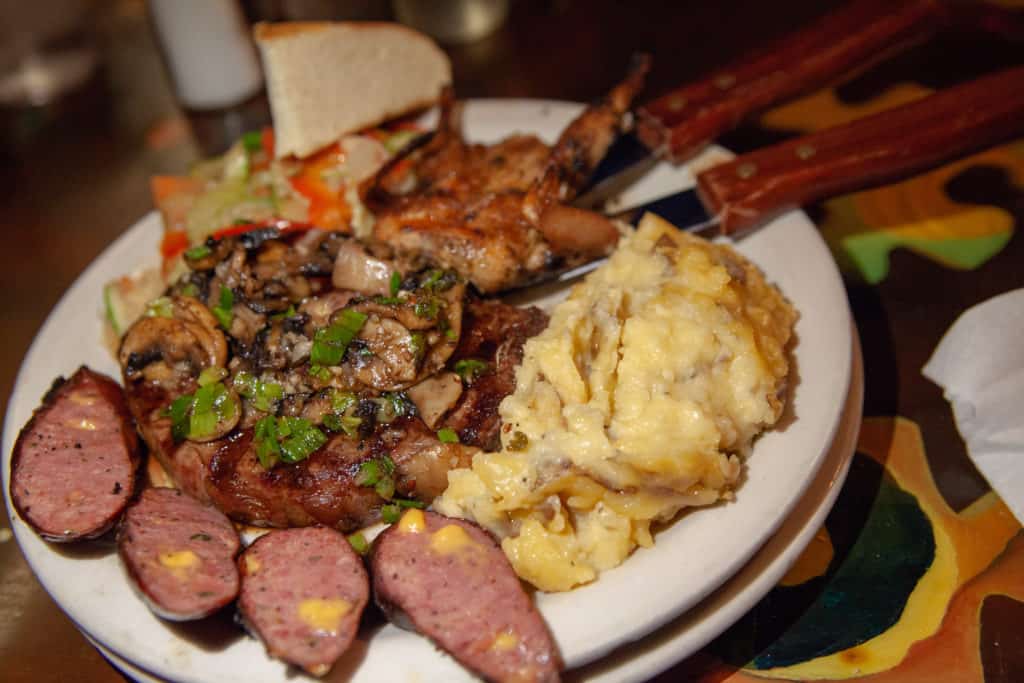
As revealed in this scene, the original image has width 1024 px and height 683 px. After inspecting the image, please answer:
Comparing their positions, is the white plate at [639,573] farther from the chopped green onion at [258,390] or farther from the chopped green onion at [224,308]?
the chopped green onion at [224,308]

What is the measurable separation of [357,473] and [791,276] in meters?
1.83

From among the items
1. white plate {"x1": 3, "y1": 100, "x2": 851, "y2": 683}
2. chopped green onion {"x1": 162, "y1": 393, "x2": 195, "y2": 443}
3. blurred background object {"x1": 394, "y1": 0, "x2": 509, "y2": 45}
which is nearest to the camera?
white plate {"x1": 3, "y1": 100, "x2": 851, "y2": 683}

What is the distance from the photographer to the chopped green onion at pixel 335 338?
305cm

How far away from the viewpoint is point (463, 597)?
2.50 metres

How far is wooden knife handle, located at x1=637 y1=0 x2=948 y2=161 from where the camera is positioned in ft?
13.6

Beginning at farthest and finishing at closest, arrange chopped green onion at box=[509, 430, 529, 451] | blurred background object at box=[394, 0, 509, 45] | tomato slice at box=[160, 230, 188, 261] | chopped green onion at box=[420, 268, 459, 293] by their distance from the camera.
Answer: blurred background object at box=[394, 0, 509, 45] → tomato slice at box=[160, 230, 188, 261] → chopped green onion at box=[420, 268, 459, 293] → chopped green onion at box=[509, 430, 529, 451]

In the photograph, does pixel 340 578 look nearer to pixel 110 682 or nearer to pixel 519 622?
pixel 519 622

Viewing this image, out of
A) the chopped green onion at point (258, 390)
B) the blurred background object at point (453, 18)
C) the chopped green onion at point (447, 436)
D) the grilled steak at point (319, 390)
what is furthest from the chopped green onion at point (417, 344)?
the blurred background object at point (453, 18)

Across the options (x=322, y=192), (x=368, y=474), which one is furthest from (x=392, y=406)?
(x=322, y=192)

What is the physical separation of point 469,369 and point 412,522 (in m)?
0.65

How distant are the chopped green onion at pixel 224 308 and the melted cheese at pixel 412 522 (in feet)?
3.90

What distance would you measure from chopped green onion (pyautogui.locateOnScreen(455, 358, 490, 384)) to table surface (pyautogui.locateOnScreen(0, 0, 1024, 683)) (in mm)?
1190

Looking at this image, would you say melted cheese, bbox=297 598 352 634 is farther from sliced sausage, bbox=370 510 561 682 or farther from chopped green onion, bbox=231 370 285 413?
chopped green onion, bbox=231 370 285 413

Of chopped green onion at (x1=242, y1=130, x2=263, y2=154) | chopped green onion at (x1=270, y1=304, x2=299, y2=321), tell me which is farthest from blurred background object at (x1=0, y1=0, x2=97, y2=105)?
chopped green onion at (x1=270, y1=304, x2=299, y2=321)
